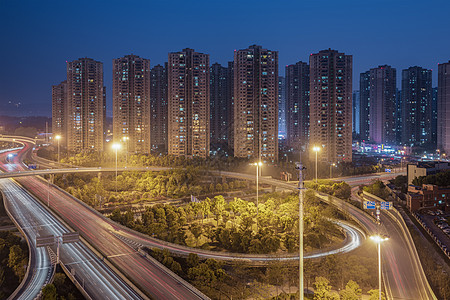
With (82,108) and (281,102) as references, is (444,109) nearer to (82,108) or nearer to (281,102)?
(82,108)

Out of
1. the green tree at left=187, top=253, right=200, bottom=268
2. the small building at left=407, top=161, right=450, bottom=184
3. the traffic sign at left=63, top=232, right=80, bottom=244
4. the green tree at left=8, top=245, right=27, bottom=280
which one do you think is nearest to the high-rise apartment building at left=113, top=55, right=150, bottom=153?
the green tree at left=8, top=245, right=27, bottom=280

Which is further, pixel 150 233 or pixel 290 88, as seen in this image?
pixel 290 88

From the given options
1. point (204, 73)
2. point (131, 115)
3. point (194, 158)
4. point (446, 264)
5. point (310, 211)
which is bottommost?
point (446, 264)

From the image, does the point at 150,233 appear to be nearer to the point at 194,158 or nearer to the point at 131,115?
the point at 194,158

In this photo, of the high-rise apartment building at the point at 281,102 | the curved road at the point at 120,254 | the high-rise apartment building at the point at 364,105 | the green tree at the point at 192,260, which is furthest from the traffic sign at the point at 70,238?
the high-rise apartment building at the point at 281,102

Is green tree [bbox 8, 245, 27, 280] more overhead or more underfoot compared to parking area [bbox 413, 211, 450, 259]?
more underfoot

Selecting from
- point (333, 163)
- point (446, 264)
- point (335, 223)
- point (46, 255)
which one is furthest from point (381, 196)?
point (46, 255)

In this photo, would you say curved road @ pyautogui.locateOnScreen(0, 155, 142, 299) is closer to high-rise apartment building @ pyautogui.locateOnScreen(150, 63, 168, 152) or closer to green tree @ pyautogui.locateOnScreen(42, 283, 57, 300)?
green tree @ pyautogui.locateOnScreen(42, 283, 57, 300)

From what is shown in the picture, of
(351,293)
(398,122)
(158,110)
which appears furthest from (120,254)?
(398,122)
